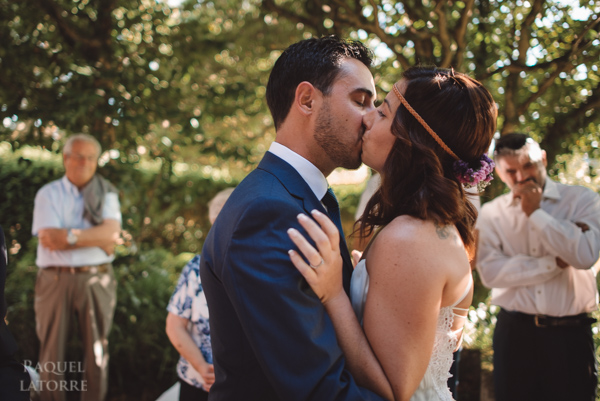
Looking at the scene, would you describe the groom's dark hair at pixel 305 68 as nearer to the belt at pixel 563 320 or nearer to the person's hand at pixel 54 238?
the belt at pixel 563 320

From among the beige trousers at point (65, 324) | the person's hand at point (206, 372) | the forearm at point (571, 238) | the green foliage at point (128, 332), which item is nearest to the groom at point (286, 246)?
the person's hand at point (206, 372)

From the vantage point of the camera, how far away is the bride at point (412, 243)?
145cm

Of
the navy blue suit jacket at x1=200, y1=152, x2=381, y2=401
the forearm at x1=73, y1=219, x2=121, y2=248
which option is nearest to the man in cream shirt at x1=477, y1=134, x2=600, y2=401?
the navy blue suit jacket at x1=200, y1=152, x2=381, y2=401

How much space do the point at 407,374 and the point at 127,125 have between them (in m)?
4.75

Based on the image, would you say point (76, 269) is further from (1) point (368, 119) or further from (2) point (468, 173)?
(2) point (468, 173)

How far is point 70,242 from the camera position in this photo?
449 centimetres

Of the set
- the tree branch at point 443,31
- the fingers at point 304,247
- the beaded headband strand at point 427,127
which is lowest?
the fingers at point 304,247

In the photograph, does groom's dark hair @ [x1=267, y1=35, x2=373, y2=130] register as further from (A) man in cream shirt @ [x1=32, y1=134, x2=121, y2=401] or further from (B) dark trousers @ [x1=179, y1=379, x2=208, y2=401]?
(A) man in cream shirt @ [x1=32, y1=134, x2=121, y2=401]

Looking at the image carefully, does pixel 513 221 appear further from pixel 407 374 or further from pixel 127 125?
pixel 127 125

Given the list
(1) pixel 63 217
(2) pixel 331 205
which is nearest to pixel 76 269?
(1) pixel 63 217

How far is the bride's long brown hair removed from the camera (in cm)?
167

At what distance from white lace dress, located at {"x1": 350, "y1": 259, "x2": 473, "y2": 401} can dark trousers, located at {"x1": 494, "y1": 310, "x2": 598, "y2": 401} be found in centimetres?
200

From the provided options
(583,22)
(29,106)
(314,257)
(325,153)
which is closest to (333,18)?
(583,22)

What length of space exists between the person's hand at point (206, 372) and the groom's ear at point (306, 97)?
182 centimetres
